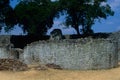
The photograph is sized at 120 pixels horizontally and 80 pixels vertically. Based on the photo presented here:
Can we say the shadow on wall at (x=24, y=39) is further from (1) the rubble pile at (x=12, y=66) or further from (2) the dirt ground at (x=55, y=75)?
(2) the dirt ground at (x=55, y=75)

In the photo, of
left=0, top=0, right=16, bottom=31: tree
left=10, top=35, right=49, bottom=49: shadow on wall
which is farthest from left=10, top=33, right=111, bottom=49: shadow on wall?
left=0, top=0, right=16, bottom=31: tree

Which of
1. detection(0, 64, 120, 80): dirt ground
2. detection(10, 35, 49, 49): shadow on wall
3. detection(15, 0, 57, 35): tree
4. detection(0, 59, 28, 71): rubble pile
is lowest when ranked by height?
detection(0, 64, 120, 80): dirt ground

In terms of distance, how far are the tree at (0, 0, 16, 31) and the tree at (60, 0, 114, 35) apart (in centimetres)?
603

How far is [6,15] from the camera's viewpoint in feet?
161

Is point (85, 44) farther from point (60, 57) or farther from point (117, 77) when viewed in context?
point (117, 77)

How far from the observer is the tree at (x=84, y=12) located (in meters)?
→ 44.2

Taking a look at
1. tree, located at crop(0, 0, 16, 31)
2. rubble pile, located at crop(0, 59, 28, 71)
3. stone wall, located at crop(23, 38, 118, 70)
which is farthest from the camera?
tree, located at crop(0, 0, 16, 31)

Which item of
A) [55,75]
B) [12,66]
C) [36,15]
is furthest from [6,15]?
[55,75]

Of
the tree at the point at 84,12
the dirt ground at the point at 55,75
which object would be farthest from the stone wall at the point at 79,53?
the tree at the point at 84,12

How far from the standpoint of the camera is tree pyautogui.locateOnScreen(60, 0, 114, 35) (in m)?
44.2

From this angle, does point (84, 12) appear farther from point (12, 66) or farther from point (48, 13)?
point (12, 66)

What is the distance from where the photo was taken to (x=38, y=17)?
150ft

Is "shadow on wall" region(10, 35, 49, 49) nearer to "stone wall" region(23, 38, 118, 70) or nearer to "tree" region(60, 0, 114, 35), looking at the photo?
"tree" region(60, 0, 114, 35)

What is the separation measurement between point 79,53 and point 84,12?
58.3 feet
